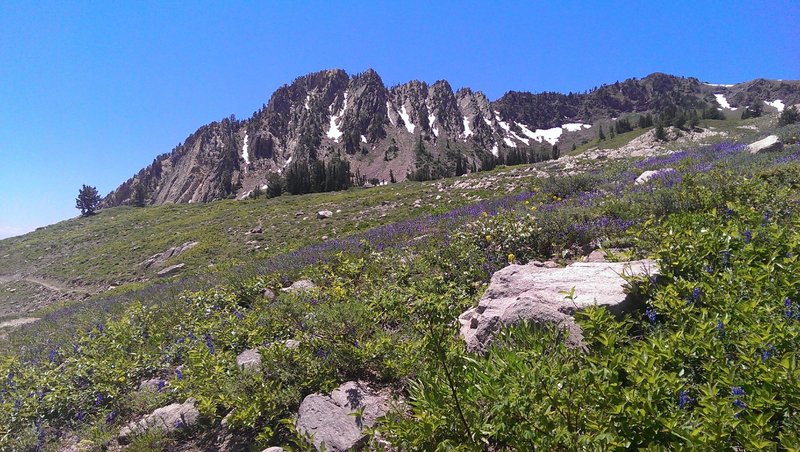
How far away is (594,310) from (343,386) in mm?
2813

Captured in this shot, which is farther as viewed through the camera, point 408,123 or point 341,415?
point 408,123

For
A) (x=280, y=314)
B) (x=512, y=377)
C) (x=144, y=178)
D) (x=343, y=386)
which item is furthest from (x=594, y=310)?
(x=144, y=178)

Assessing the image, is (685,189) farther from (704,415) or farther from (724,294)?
(704,415)

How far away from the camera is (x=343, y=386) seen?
430 centimetres

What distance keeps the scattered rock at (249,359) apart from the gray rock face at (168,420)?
728 millimetres

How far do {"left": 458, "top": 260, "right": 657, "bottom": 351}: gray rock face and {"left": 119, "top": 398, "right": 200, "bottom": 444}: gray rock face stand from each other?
3.56 metres

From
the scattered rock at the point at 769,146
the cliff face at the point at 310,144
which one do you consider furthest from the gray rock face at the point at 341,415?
the cliff face at the point at 310,144

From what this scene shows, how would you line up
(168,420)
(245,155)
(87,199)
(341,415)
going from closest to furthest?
(341,415) < (168,420) < (87,199) < (245,155)

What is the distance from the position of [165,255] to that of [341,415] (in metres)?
32.0

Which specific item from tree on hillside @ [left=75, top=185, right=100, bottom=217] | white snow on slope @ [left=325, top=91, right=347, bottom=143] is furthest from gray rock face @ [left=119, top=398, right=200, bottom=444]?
white snow on slope @ [left=325, top=91, right=347, bottom=143]

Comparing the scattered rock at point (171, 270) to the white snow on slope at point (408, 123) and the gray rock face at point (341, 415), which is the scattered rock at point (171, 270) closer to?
the gray rock face at point (341, 415)

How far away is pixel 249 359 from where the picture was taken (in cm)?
540

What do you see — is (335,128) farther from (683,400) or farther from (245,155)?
(683,400)

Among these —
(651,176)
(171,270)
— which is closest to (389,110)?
(171,270)
